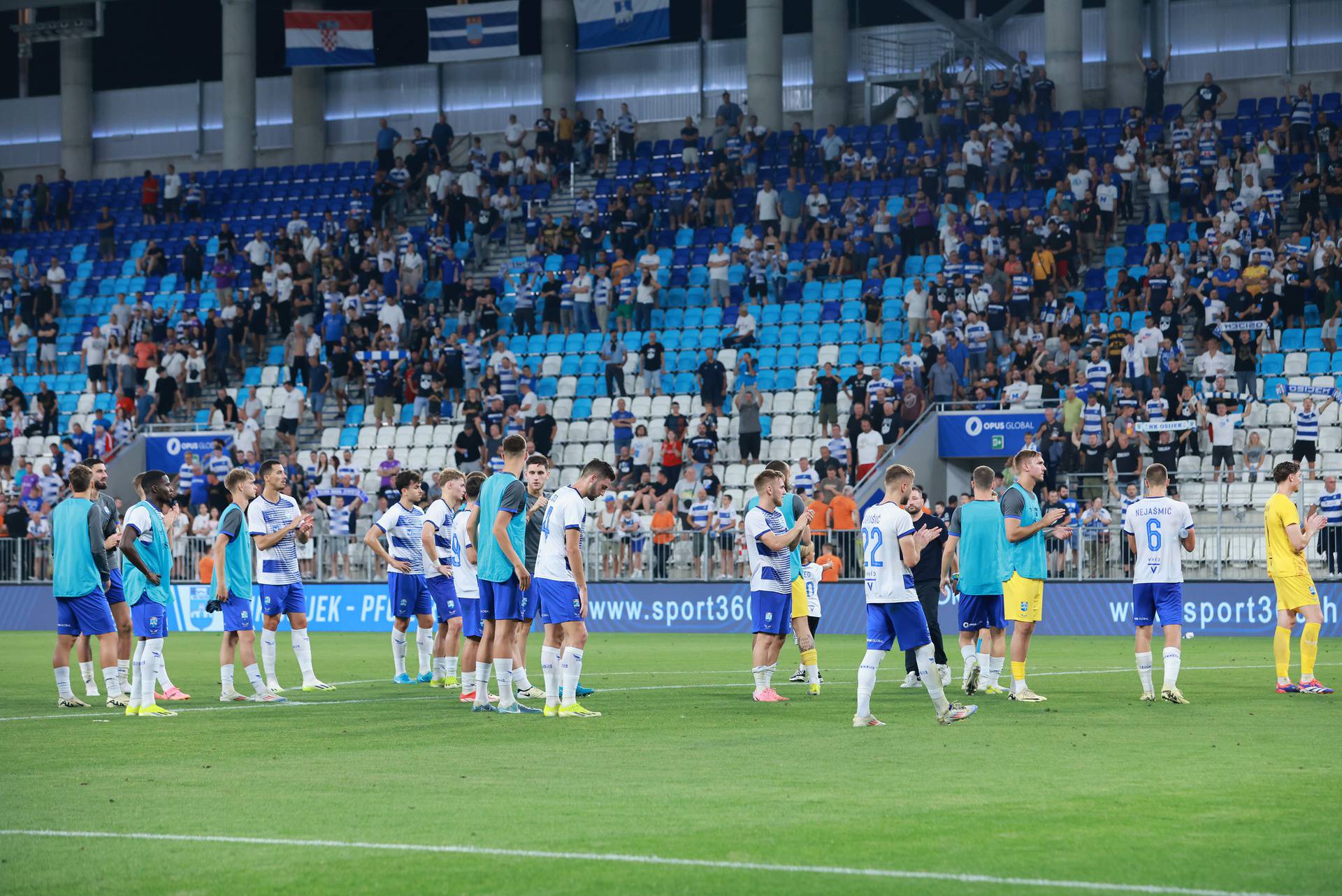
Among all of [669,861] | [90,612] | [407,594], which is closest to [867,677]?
[669,861]

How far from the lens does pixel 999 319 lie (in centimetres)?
3491

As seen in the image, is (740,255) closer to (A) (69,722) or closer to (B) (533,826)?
(A) (69,722)

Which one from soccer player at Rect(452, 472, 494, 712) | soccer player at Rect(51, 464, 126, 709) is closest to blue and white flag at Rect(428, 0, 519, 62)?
Result: soccer player at Rect(452, 472, 494, 712)

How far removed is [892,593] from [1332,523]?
1611 cm

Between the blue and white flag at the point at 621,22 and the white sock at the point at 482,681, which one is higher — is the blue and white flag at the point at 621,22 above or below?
above

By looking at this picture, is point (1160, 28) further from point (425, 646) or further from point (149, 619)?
point (149, 619)

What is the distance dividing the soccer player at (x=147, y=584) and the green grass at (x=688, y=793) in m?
0.39

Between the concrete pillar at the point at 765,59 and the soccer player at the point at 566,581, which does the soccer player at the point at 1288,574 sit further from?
the concrete pillar at the point at 765,59

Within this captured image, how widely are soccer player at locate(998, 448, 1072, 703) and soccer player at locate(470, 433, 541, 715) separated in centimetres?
461

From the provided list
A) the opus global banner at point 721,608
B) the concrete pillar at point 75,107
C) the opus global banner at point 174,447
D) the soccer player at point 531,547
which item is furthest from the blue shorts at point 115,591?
the concrete pillar at point 75,107

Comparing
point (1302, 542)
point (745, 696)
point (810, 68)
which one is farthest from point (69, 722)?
point (810, 68)

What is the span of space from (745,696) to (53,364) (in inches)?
1335

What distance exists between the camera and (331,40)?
5200 cm

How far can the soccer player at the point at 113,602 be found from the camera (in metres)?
17.1
